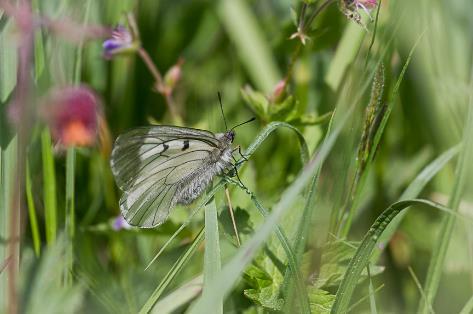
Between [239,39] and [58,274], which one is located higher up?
[239,39]

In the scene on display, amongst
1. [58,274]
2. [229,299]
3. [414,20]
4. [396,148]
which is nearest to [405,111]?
[396,148]

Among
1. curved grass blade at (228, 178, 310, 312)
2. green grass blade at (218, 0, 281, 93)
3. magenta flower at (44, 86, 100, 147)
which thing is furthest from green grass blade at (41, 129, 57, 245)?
green grass blade at (218, 0, 281, 93)

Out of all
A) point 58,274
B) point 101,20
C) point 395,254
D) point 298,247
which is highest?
point 101,20

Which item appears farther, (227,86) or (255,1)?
(255,1)

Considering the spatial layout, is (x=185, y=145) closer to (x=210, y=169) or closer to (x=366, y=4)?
(x=210, y=169)

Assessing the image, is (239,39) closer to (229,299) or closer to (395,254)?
(395,254)

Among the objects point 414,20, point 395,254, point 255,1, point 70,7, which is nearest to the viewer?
point 70,7

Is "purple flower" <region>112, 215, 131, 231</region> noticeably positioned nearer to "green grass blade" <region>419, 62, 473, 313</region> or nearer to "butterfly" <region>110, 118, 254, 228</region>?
"butterfly" <region>110, 118, 254, 228</region>
